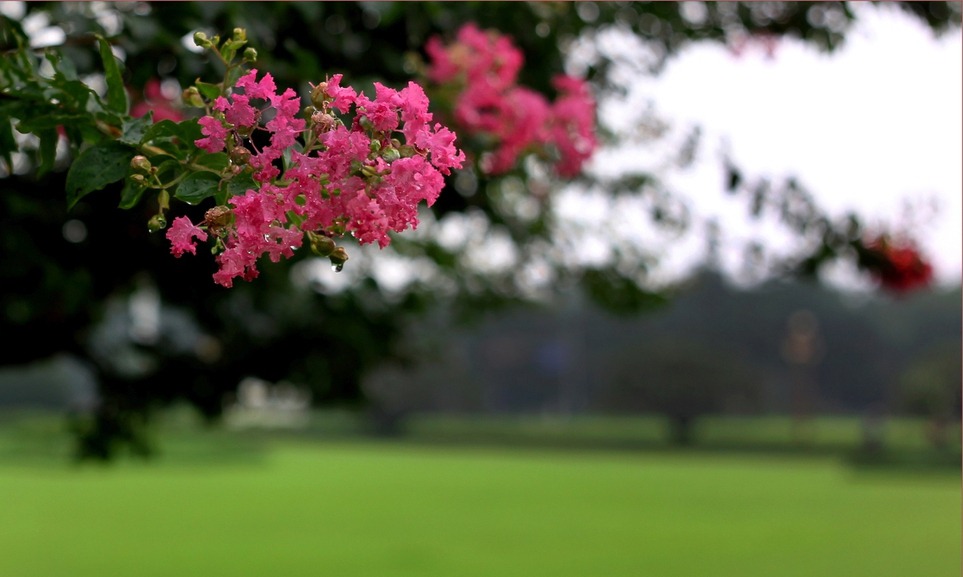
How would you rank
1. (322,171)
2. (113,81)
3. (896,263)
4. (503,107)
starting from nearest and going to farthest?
(322,171) → (113,81) → (503,107) → (896,263)

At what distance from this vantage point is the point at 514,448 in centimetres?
2850

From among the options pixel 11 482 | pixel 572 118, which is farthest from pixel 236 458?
pixel 572 118

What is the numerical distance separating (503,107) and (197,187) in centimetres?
153

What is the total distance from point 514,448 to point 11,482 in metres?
13.7

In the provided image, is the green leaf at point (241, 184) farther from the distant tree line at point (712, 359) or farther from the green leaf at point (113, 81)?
the distant tree line at point (712, 359)

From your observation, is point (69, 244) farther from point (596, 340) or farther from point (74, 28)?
point (596, 340)

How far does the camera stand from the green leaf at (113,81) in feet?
5.04

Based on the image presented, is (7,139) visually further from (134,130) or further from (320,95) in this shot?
(320,95)

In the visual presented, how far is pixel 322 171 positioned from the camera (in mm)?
1330

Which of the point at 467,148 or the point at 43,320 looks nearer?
the point at 467,148

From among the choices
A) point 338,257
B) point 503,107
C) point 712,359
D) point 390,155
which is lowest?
point 338,257

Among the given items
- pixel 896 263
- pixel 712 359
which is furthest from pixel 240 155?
pixel 712 359

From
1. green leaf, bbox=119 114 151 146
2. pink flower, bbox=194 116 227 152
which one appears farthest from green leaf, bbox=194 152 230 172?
green leaf, bbox=119 114 151 146

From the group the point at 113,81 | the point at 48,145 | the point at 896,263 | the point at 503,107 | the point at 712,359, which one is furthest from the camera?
the point at 712,359
